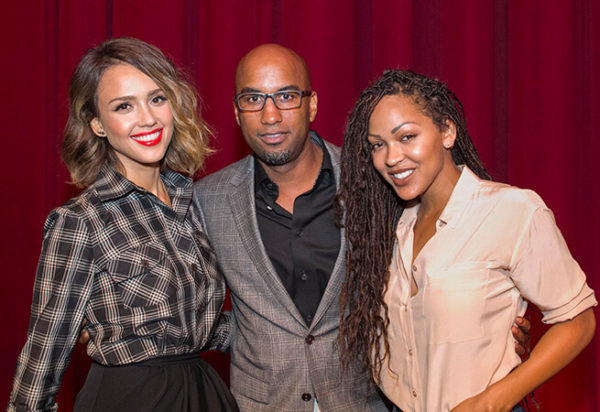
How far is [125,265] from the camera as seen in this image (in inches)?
62.3

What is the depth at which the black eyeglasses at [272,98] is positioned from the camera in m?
1.98

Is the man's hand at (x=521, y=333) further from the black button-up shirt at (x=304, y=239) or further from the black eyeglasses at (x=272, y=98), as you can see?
the black eyeglasses at (x=272, y=98)

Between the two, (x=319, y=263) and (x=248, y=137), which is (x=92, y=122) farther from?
(x=319, y=263)

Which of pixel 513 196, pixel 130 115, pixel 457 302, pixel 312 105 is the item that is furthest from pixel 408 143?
pixel 130 115

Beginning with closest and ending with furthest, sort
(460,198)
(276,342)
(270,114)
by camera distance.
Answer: (460,198) → (276,342) → (270,114)

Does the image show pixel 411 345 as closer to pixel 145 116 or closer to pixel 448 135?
pixel 448 135

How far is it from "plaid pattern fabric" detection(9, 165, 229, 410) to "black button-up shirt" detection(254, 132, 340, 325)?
0.25 metres

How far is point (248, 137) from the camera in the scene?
199cm

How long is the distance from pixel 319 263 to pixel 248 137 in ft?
1.54

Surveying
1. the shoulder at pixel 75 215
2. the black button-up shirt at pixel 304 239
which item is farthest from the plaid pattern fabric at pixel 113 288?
the black button-up shirt at pixel 304 239

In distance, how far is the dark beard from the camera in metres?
1.96

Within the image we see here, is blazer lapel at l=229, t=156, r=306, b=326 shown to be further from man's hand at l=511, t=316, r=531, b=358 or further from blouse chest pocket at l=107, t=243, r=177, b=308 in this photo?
man's hand at l=511, t=316, r=531, b=358

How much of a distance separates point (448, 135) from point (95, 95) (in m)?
0.96

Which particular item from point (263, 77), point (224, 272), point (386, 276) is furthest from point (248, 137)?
point (386, 276)
